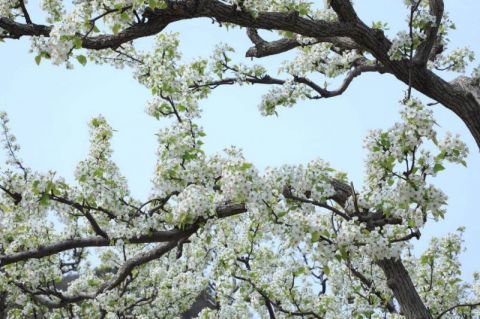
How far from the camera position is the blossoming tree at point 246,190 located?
6535mm

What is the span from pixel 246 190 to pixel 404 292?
409 centimetres

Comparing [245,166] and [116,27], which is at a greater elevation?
[116,27]

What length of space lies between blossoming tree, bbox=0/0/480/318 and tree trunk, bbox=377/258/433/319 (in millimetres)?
19

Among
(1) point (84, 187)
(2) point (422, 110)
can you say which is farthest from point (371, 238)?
(1) point (84, 187)

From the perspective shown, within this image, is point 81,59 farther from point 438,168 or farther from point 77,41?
point 438,168

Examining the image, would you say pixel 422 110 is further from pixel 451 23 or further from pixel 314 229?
pixel 451 23

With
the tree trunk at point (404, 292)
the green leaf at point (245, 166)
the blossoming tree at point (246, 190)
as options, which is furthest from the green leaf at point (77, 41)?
the tree trunk at point (404, 292)

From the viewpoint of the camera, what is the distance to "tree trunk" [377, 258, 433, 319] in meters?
8.91

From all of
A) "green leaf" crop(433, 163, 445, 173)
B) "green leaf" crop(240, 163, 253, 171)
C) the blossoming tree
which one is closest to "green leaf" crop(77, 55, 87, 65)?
the blossoming tree

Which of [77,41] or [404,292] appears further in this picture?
[404,292]

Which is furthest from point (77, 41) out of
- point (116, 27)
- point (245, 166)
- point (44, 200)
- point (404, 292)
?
point (404, 292)

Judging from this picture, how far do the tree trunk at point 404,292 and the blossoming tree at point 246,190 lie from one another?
0.06 ft

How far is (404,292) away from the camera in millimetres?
9008

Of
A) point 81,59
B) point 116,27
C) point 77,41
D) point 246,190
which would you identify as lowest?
point 246,190
